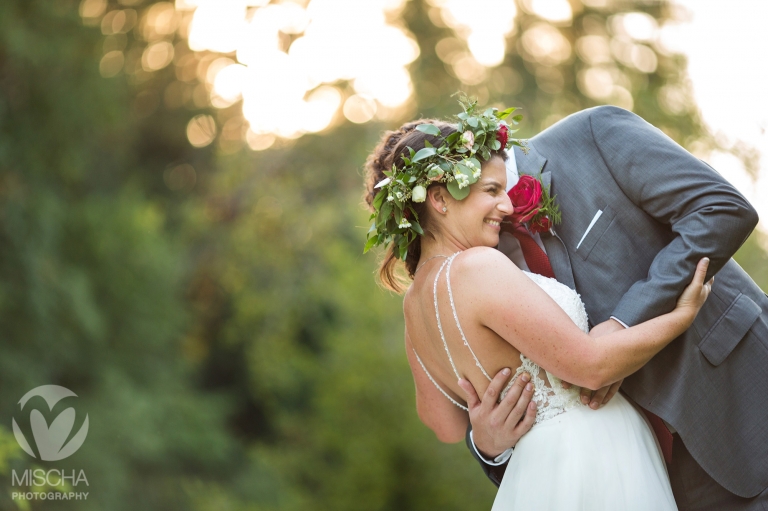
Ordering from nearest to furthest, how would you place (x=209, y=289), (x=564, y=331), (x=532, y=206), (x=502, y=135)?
(x=564, y=331), (x=532, y=206), (x=502, y=135), (x=209, y=289)

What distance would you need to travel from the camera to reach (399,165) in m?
2.66

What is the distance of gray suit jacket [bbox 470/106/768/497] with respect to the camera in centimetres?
229

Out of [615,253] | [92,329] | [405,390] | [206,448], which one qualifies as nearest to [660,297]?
[615,253]

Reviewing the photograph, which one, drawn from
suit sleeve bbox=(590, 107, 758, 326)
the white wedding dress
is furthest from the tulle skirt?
suit sleeve bbox=(590, 107, 758, 326)

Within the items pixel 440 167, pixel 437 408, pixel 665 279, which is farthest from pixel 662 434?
pixel 440 167

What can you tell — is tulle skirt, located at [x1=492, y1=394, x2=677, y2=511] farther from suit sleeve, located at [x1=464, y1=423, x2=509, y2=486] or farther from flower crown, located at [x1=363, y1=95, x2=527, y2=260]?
flower crown, located at [x1=363, y1=95, x2=527, y2=260]

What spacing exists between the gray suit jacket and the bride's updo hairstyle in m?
0.48

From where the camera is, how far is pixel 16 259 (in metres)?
9.31

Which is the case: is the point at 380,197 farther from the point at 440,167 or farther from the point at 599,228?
the point at 599,228

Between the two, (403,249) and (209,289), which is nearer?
(403,249)

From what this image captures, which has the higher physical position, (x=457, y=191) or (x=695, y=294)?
(x=457, y=191)

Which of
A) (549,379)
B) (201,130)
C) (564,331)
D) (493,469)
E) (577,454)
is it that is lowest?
(201,130)

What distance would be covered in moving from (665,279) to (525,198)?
52 centimetres

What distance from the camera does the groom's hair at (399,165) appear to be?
264cm
